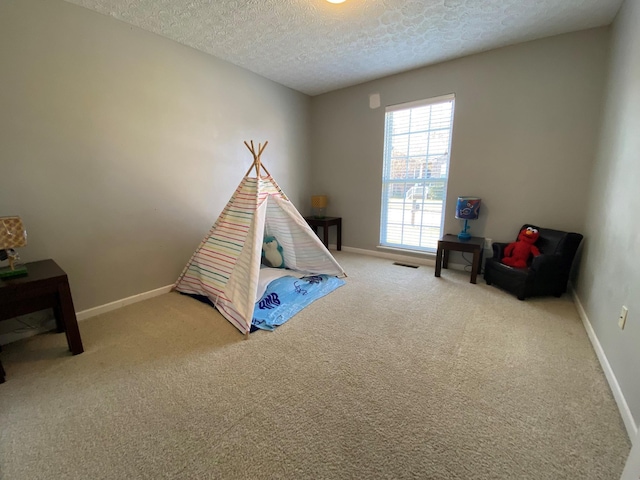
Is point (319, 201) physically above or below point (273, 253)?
above

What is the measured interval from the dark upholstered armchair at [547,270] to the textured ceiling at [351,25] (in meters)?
1.92

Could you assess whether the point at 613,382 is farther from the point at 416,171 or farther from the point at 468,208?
the point at 416,171

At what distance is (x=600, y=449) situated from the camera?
1.15m

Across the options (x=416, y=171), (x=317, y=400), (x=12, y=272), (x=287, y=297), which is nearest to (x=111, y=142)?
(x=12, y=272)

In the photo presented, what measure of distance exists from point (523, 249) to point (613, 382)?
60.3 inches

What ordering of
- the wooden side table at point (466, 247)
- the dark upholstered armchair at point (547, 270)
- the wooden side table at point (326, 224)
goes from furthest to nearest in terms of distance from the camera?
the wooden side table at point (326, 224), the wooden side table at point (466, 247), the dark upholstered armchair at point (547, 270)

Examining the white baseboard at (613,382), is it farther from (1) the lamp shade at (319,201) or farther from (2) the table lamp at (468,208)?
(1) the lamp shade at (319,201)

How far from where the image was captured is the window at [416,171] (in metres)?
3.38

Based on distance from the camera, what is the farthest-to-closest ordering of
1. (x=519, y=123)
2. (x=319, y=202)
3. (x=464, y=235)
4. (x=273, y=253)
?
(x=319, y=202), (x=273, y=253), (x=464, y=235), (x=519, y=123)

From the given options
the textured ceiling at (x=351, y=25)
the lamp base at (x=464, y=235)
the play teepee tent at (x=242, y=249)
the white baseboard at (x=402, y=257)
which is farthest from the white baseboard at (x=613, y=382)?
the textured ceiling at (x=351, y=25)

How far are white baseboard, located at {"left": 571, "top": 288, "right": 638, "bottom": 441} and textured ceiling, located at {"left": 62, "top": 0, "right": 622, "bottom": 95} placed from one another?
99.5 inches

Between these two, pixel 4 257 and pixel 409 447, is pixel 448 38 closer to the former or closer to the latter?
pixel 409 447

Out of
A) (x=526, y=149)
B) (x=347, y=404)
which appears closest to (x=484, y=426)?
(x=347, y=404)

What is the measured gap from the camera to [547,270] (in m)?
2.52
